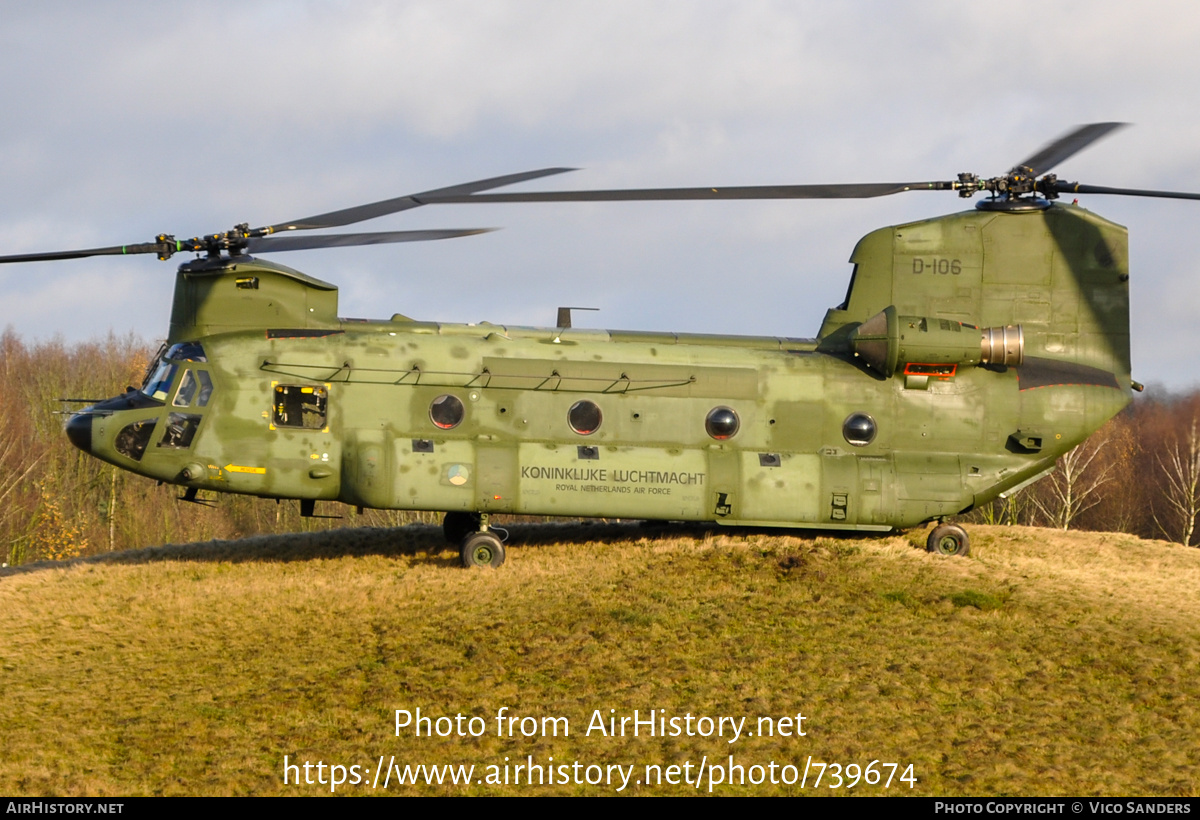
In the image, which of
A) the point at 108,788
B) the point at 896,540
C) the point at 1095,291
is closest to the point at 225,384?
the point at 108,788

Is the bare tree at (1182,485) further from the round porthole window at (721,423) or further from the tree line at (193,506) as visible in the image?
the round porthole window at (721,423)

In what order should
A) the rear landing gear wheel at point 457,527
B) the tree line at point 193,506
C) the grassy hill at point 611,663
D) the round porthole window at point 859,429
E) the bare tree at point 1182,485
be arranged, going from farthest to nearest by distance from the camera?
the tree line at point 193,506
the bare tree at point 1182,485
the rear landing gear wheel at point 457,527
the round porthole window at point 859,429
the grassy hill at point 611,663

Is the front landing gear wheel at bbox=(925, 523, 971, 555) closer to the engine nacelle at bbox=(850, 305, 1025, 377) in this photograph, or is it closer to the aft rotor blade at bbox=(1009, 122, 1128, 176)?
the engine nacelle at bbox=(850, 305, 1025, 377)

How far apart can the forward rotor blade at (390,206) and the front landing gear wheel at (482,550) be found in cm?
583

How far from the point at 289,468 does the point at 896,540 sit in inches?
436

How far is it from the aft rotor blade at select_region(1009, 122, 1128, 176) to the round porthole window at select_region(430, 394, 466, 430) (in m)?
10.9

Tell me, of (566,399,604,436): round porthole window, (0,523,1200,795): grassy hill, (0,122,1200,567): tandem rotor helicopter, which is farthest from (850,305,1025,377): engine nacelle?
(566,399,604,436): round porthole window

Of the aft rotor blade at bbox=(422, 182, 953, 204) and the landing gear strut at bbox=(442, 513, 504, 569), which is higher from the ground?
the aft rotor blade at bbox=(422, 182, 953, 204)

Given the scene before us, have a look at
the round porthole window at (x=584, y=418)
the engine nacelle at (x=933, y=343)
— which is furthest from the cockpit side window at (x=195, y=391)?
the engine nacelle at (x=933, y=343)

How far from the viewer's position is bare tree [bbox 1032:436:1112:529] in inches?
1868

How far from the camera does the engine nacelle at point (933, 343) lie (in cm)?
2109

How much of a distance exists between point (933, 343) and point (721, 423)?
401cm

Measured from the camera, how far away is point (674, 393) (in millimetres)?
21219
